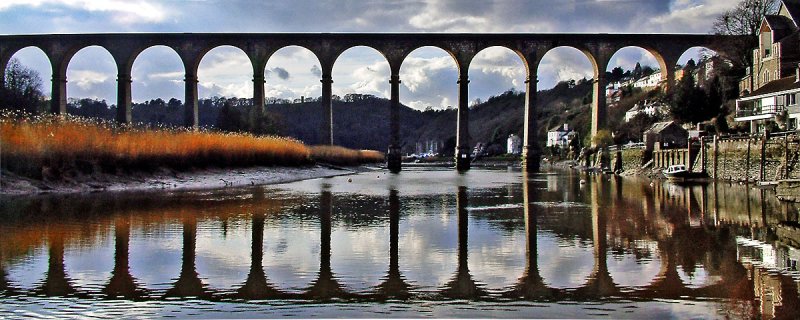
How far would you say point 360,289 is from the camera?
→ 26.4 ft

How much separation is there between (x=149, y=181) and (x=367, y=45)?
1343 inches

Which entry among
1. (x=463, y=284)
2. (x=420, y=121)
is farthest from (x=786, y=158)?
(x=420, y=121)

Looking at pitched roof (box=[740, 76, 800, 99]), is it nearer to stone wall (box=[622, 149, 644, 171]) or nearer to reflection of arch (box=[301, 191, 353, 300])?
stone wall (box=[622, 149, 644, 171])

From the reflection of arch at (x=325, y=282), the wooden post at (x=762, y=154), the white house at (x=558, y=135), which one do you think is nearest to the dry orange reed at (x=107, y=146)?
the reflection of arch at (x=325, y=282)

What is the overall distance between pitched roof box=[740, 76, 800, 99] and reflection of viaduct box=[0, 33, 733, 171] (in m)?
12.3

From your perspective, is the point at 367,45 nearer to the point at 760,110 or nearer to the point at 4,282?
the point at 760,110

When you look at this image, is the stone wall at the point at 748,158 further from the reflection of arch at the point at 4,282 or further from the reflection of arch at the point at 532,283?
the reflection of arch at the point at 4,282

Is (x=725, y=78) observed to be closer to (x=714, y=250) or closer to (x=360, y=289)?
(x=714, y=250)

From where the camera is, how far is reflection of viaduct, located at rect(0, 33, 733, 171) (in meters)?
56.0

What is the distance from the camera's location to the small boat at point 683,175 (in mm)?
36000

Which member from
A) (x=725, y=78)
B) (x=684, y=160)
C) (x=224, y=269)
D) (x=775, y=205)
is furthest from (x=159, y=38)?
(x=224, y=269)

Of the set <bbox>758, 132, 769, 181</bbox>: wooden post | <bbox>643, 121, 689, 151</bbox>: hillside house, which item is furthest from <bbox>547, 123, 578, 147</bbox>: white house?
<bbox>758, 132, 769, 181</bbox>: wooden post

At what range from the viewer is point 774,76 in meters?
47.1

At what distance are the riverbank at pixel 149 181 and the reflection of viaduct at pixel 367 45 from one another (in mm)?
20574
